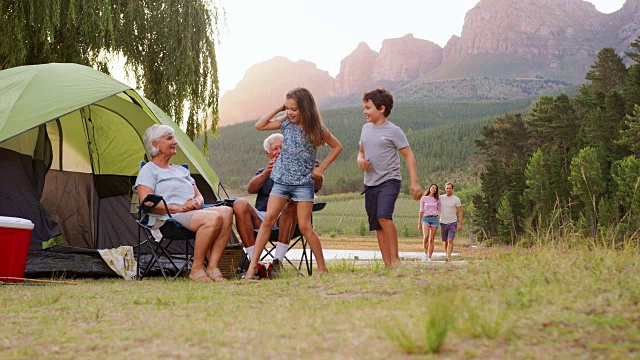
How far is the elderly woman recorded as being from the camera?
5559 millimetres

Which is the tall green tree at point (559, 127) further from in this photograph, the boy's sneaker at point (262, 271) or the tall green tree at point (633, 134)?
the boy's sneaker at point (262, 271)

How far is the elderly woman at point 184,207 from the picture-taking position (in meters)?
5.56

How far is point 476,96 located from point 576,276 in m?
134

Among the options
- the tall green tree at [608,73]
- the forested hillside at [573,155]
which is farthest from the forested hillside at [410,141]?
the tall green tree at [608,73]

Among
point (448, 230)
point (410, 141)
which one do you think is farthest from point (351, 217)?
point (448, 230)

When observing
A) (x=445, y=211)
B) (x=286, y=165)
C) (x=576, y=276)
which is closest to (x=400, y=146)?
(x=286, y=165)

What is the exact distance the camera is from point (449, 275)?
13.9 ft

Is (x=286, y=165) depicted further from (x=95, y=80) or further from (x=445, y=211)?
(x=445, y=211)

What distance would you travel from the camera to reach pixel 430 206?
11.2 metres

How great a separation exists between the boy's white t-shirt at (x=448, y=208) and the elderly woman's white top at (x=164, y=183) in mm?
6117

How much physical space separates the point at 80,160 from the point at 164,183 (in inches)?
95.7

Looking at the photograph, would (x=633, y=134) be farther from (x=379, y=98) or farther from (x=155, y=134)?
(x=155, y=134)

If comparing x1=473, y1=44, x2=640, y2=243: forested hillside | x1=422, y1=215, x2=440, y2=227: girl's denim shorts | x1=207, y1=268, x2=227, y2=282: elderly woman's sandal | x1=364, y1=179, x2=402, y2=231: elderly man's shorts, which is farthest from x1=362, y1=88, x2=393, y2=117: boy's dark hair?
x1=473, y1=44, x2=640, y2=243: forested hillside

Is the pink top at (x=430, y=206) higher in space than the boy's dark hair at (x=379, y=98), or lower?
lower
